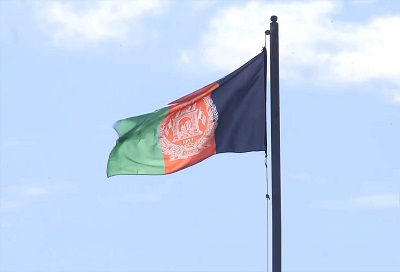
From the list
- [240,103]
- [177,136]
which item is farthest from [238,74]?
[177,136]

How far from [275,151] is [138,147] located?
314 centimetres

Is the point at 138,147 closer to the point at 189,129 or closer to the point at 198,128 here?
the point at 189,129

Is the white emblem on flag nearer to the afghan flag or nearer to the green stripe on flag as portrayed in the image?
the afghan flag

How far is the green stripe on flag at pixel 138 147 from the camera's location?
1574 centimetres

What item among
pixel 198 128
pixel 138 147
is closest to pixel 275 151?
pixel 198 128

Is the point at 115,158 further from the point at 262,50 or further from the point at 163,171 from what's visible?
the point at 262,50

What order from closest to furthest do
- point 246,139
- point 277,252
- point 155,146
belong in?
point 277,252 → point 246,139 → point 155,146

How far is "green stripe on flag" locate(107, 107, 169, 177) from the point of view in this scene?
1574cm

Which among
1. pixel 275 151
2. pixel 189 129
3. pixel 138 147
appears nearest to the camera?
pixel 275 151

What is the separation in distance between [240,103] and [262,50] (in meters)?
1.10

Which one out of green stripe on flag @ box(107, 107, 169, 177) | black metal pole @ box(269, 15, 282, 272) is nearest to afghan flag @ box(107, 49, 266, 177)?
green stripe on flag @ box(107, 107, 169, 177)

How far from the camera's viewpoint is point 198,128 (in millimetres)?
15422

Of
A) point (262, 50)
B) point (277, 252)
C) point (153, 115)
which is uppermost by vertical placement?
point (262, 50)

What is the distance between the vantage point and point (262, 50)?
14953 mm
